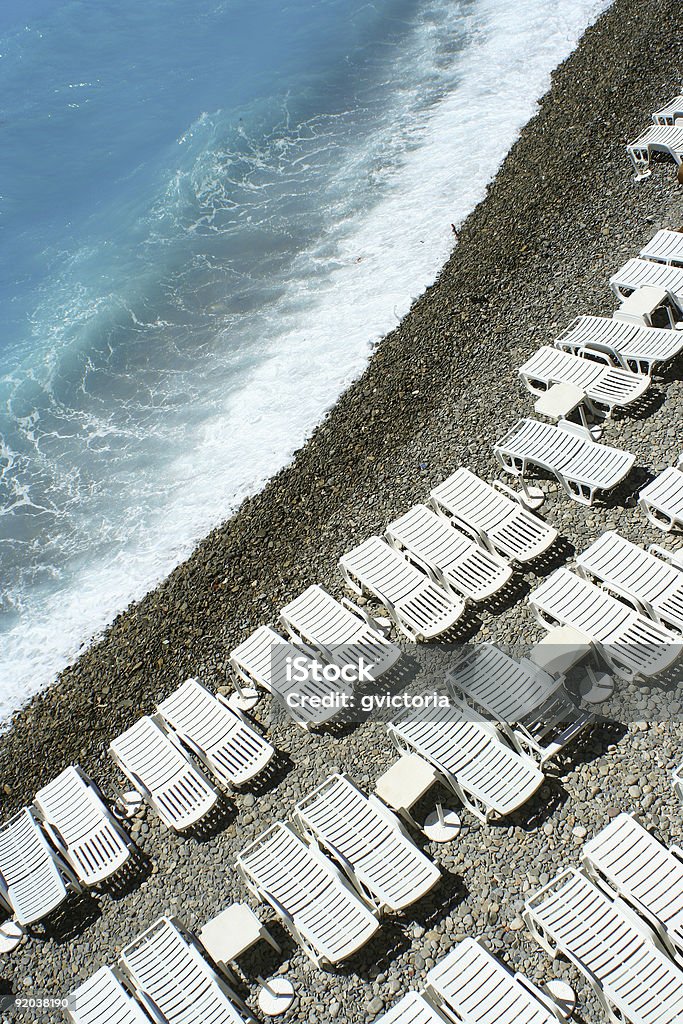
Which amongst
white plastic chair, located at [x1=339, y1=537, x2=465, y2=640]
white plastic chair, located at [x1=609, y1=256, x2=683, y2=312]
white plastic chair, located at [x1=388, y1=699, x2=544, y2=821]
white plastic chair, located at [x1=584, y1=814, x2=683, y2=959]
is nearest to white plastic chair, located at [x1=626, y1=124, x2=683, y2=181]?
white plastic chair, located at [x1=609, y1=256, x2=683, y2=312]

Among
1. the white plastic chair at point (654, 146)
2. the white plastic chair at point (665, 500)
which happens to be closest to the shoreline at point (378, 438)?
the white plastic chair at point (654, 146)

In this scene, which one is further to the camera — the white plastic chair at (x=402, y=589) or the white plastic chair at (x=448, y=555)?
the white plastic chair at (x=448, y=555)

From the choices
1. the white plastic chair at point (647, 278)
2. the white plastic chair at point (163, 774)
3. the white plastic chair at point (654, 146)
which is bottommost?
the white plastic chair at point (163, 774)

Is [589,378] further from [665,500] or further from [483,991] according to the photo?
[483,991]

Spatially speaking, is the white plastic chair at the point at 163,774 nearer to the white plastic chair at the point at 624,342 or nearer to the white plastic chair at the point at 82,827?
the white plastic chair at the point at 82,827

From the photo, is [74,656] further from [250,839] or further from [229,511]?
[250,839]

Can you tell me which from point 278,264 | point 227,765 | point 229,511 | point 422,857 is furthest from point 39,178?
point 422,857

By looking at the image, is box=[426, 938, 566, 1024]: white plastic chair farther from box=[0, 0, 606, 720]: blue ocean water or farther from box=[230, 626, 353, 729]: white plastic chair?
box=[0, 0, 606, 720]: blue ocean water

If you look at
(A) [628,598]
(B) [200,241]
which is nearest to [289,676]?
(A) [628,598]
